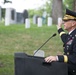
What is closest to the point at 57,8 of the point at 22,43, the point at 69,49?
the point at 22,43

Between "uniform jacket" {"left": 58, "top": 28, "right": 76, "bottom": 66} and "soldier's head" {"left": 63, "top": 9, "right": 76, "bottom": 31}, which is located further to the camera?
"soldier's head" {"left": 63, "top": 9, "right": 76, "bottom": 31}

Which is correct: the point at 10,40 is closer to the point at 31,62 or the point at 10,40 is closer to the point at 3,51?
the point at 3,51

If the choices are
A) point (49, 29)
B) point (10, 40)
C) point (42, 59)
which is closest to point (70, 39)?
point (42, 59)

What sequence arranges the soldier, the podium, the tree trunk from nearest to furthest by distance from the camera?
the podium < the soldier < the tree trunk

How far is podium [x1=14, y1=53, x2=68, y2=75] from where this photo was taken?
4.20 m

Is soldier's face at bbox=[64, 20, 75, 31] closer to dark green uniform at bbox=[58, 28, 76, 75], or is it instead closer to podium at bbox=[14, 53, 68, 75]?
dark green uniform at bbox=[58, 28, 76, 75]

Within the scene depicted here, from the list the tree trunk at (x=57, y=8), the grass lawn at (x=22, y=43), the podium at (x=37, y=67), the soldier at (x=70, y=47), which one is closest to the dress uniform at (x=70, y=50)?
the soldier at (x=70, y=47)

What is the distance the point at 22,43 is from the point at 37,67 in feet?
34.6

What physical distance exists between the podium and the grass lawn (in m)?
5.52

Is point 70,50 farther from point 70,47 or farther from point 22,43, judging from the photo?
point 22,43

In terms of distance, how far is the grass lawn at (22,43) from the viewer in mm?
11289

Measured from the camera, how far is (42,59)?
169 inches

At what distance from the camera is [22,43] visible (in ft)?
48.3

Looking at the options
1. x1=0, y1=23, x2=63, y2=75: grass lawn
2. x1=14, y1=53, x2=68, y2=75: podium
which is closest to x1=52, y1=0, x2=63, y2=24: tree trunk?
x1=0, y1=23, x2=63, y2=75: grass lawn
